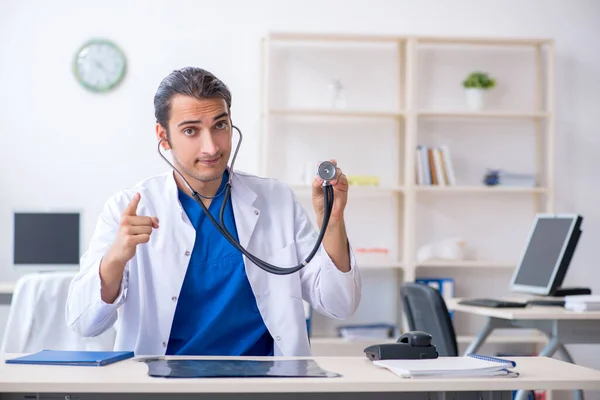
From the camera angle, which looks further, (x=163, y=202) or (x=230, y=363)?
(x=163, y=202)

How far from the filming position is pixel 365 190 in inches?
184

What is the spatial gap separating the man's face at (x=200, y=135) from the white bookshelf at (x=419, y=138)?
2.65 m

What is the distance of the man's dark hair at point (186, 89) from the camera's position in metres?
2.12

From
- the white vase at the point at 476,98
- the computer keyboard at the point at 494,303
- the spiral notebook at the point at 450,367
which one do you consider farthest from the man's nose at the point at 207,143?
the white vase at the point at 476,98

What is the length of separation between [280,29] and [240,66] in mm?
329

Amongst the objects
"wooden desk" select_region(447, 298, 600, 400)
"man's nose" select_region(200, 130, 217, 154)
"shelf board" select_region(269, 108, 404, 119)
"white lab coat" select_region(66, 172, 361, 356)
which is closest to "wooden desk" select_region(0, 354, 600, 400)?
"white lab coat" select_region(66, 172, 361, 356)

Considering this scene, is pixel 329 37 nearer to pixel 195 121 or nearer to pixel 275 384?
pixel 195 121

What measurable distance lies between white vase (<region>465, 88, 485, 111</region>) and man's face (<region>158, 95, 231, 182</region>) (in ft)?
9.65

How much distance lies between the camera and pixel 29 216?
15.2ft

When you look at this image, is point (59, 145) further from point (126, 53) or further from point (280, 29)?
point (280, 29)

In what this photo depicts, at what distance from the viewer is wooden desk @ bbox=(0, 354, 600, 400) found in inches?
54.1

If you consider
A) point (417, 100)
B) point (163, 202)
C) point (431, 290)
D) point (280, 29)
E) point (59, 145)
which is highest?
point (280, 29)

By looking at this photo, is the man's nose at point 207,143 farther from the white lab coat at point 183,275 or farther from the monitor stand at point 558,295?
the monitor stand at point 558,295

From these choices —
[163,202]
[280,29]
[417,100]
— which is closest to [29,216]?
[280,29]
